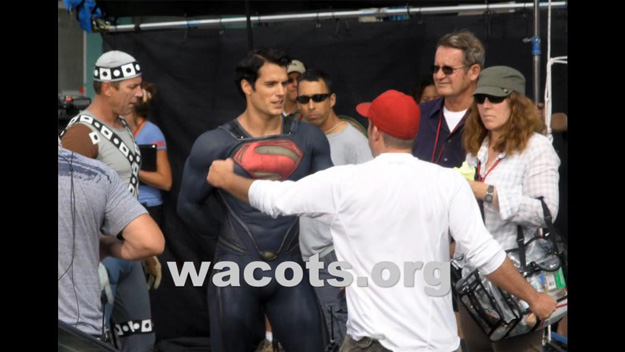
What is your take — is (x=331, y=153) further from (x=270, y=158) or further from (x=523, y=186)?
(x=523, y=186)

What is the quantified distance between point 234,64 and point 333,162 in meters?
1.17

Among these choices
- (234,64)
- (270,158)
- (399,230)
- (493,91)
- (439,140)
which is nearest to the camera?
(399,230)

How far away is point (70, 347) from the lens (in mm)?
1901

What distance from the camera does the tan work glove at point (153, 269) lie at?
4.88 m

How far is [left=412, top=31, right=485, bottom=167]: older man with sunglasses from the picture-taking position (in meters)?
3.95

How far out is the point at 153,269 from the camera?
16.2 feet

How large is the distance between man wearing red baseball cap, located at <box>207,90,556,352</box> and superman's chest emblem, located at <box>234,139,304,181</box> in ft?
2.72

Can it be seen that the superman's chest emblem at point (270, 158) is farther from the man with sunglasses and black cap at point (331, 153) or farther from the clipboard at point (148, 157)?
the clipboard at point (148, 157)

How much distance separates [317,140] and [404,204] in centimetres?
106

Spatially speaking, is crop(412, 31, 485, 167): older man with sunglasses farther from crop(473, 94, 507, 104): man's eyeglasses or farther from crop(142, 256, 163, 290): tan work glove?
crop(142, 256, 163, 290): tan work glove

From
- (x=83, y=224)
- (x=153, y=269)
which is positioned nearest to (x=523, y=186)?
(x=83, y=224)

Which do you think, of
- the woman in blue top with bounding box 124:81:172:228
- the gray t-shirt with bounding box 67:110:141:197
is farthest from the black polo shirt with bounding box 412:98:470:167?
the woman in blue top with bounding box 124:81:172:228
